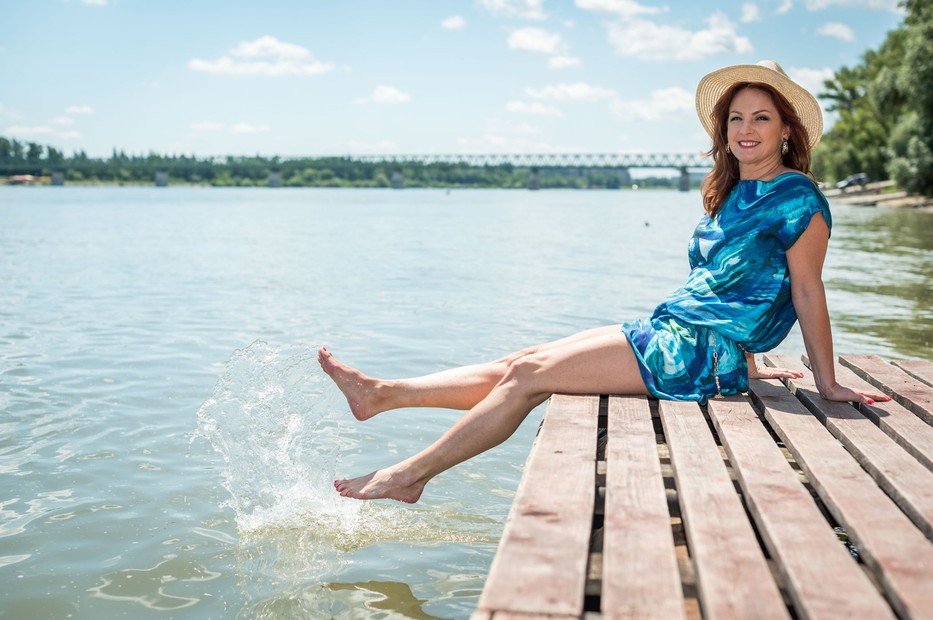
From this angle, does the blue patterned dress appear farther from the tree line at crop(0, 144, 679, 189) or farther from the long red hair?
the tree line at crop(0, 144, 679, 189)

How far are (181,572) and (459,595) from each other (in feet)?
3.81

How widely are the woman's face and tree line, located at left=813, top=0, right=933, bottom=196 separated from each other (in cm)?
4044

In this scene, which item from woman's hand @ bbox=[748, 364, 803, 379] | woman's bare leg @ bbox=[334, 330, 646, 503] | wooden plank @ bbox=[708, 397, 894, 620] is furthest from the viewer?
woman's hand @ bbox=[748, 364, 803, 379]

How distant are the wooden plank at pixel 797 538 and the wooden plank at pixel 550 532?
42 cm

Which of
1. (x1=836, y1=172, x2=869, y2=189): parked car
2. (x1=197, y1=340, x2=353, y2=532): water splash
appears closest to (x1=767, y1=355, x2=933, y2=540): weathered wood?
(x1=197, y1=340, x2=353, y2=532): water splash

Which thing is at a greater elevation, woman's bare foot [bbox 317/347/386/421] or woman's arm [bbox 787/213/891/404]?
woman's arm [bbox 787/213/891/404]

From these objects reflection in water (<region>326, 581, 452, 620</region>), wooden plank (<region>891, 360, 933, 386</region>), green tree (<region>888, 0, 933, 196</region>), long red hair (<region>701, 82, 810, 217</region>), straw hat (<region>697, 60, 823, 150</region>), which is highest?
green tree (<region>888, 0, 933, 196</region>)

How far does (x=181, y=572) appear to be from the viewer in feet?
13.0

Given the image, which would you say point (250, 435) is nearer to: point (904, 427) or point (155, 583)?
point (155, 583)

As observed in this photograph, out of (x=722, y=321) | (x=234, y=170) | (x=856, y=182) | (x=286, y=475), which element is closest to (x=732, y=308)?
(x=722, y=321)

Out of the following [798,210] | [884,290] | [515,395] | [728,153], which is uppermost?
[728,153]

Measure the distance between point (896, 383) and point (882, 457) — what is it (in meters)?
1.49

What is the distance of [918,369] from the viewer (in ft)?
15.4

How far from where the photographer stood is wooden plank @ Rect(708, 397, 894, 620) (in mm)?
1910
